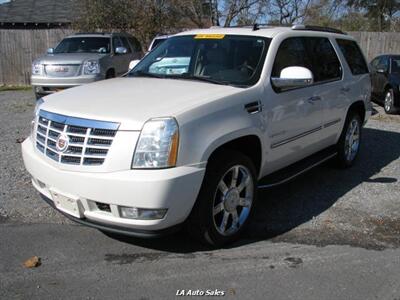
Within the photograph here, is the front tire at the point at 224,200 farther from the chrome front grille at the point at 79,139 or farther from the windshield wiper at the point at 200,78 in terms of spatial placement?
the chrome front grille at the point at 79,139

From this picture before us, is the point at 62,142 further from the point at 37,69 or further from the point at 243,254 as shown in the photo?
the point at 37,69

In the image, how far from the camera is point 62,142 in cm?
383

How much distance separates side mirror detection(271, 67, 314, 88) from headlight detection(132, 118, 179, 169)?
1.52 metres

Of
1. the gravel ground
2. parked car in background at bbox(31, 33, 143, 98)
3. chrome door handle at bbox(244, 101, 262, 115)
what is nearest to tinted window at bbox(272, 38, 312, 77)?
chrome door handle at bbox(244, 101, 262, 115)

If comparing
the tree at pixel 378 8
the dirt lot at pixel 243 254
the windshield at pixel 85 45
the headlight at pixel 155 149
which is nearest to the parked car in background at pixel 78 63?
the windshield at pixel 85 45

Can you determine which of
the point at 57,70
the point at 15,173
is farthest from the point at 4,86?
the point at 15,173

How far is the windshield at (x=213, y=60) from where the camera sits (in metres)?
4.72

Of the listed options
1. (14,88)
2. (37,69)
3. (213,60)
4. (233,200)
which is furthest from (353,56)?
(14,88)

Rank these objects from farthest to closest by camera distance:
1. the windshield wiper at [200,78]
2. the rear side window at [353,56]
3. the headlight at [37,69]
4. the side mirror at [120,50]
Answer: the side mirror at [120,50], the headlight at [37,69], the rear side window at [353,56], the windshield wiper at [200,78]

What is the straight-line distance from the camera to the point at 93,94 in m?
4.34

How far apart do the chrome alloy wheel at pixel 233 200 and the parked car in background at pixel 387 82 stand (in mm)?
8897

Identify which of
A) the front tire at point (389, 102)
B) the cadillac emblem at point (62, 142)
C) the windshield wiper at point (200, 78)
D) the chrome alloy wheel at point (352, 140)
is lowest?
the front tire at point (389, 102)

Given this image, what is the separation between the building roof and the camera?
87.4ft

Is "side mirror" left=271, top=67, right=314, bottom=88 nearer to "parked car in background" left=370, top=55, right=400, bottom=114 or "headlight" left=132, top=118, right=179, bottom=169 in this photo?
"headlight" left=132, top=118, right=179, bottom=169
